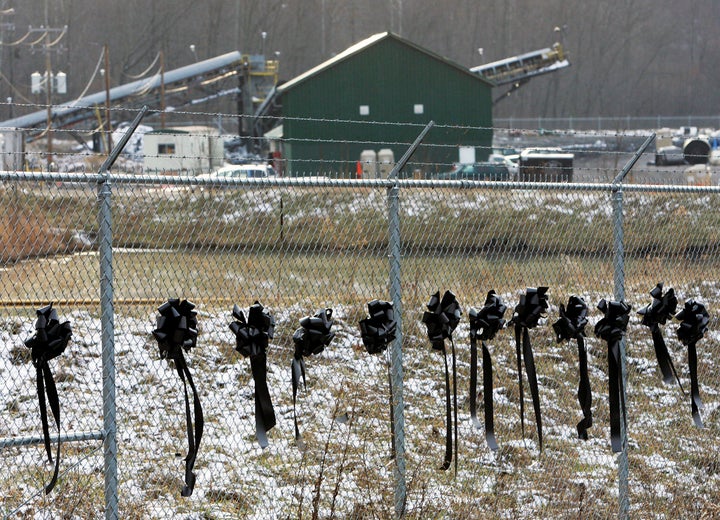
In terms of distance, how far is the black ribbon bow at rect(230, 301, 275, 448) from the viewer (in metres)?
5.57

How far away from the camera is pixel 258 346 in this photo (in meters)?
5.61

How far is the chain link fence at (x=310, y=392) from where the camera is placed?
6180 mm

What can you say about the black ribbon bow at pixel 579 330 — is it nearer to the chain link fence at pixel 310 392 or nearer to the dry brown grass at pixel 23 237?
the chain link fence at pixel 310 392

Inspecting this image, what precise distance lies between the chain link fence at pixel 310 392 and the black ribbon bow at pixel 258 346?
1.27 feet

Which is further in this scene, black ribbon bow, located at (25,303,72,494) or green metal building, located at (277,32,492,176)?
green metal building, located at (277,32,492,176)

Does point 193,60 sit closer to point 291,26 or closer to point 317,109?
point 291,26

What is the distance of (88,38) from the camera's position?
328 ft

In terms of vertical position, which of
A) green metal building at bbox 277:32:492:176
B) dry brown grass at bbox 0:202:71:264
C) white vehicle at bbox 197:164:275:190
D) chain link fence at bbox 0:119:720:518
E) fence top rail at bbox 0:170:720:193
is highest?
green metal building at bbox 277:32:492:176

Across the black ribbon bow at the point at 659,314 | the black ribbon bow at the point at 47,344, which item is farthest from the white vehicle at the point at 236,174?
the black ribbon bow at the point at 659,314

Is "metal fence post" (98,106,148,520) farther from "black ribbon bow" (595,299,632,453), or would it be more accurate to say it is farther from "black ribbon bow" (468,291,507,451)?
"black ribbon bow" (595,299,632,453)

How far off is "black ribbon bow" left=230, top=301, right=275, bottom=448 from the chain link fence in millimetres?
386

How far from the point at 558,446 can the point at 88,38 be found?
327ft

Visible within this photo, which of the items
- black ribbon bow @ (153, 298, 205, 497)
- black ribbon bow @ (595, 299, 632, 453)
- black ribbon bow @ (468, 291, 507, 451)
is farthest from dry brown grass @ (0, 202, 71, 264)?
black ribbon bow @ (595, 299, 632, 453)

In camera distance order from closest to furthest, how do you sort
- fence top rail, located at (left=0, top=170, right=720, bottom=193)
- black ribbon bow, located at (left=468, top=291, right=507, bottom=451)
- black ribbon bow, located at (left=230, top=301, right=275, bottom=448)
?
1. fence top rail, located at (left=0, top=170, right=720, bottom=193)
2. black ribbon bow, located at (left=230, top=301, right=275, bottom=448)
3. black ribbon bow, located at (left=468, top=291, right=507, bottom=451)
